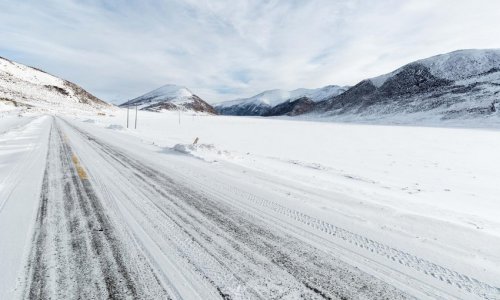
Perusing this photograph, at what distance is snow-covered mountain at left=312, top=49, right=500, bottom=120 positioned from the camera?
7538 centimetres

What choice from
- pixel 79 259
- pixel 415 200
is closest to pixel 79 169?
pixel 79 259

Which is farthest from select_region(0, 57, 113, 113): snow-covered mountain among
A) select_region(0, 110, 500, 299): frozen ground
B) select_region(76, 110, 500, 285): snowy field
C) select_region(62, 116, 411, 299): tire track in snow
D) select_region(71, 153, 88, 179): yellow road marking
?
select_region(62, 116, 411, 299): tire track in snow

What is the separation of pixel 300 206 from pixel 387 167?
9.28 m

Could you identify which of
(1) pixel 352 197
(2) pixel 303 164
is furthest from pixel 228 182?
(2) pixel 303 164

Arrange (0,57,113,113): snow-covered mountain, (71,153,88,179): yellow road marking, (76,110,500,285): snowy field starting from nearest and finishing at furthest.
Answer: (76,110,500,285): snowy field, (71,153,88,179): yellow road marking, (0,57,113,113): snow-covered mountain

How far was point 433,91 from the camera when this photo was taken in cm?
10138

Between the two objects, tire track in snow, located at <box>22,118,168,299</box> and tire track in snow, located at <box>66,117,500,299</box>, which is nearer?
tire track in snow, located at <box>22,118,168,299</box>

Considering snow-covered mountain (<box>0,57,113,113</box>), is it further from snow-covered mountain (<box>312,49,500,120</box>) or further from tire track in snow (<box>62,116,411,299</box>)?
tire track in snow (<box>62,116,411,299</box>)

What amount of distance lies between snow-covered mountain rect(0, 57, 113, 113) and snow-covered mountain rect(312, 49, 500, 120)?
10967cm

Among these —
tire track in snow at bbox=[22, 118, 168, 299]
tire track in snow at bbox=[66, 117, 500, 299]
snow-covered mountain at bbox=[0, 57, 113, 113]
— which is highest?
snow-covered mountain at bbox=[0, 57, 113, 113]

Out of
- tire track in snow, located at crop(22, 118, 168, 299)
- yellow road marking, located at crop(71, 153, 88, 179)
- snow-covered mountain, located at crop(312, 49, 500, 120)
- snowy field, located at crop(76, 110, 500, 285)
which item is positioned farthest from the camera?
snow-covered mountain, located at crop(312, 49, 500, 120)

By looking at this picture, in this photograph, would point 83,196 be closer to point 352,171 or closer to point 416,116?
point 352,171

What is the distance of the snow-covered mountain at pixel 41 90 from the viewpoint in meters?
110

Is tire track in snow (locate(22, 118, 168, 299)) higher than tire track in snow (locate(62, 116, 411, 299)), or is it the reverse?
tire track in snow (locate(62, 116, 411, 299))
